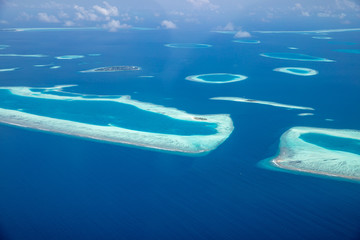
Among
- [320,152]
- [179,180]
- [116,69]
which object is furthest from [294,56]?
[179,180]

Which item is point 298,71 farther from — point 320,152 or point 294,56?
point 320,152

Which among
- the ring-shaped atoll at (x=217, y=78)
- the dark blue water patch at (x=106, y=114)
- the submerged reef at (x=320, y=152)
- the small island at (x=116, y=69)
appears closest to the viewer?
the submerged reef at (x=320, y=152)

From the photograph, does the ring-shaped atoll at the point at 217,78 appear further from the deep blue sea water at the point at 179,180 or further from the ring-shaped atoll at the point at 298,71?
the ring-shaped atoll at the point at 298,71

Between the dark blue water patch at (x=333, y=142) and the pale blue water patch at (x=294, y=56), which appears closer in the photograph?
the dark blue water patch at (x=333, y=142)

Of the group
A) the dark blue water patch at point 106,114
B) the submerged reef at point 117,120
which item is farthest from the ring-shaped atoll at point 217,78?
the dark blue water patch at point 106,114

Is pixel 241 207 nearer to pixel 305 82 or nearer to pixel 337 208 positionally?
pixel 337 208

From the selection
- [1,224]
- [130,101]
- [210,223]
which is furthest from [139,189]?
[130,101]
